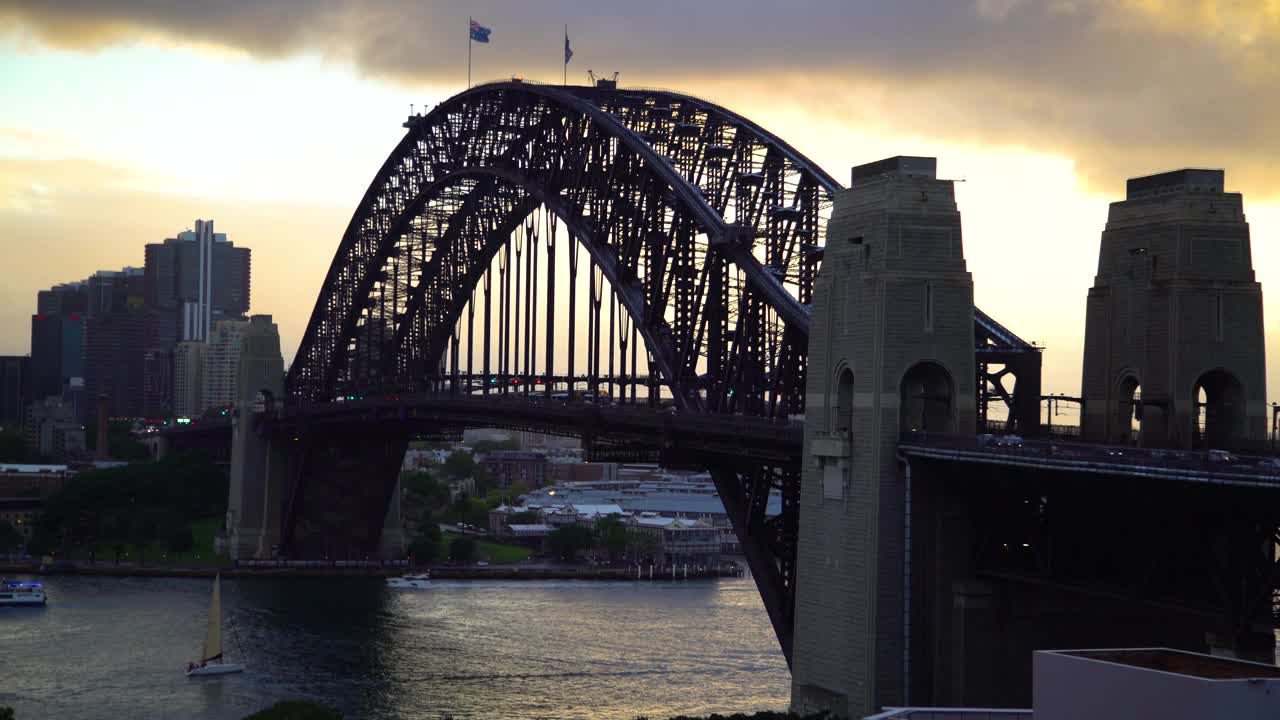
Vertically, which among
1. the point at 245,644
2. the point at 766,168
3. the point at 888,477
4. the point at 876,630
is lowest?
the point at 245,644

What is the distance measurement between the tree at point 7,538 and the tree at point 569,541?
39519mm

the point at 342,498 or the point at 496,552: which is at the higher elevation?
the point at 342,498

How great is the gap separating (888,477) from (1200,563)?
7.85 meters

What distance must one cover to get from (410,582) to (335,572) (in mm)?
6788

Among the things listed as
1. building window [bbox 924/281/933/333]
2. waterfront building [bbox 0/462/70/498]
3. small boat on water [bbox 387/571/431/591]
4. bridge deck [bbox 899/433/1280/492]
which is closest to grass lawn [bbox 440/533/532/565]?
small boat on water [bbox 387/571/431/591]

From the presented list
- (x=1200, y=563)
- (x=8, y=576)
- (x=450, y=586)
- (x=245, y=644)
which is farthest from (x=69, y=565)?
(x=1200, y=563)

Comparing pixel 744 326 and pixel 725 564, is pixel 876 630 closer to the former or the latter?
pixel 744 326

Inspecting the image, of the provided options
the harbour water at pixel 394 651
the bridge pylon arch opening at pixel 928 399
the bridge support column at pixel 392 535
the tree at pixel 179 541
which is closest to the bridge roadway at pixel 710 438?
the bridge pylon arch opening at pixel 928 399

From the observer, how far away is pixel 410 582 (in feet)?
375

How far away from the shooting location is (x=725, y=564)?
13500 centimetres

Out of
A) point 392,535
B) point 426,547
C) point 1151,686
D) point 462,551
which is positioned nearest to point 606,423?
point 1151,686

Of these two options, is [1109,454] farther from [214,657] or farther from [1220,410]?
[214,657]

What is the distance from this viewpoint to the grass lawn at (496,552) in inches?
5259

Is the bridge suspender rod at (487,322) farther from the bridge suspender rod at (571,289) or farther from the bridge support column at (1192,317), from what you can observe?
the bridge support column at (1192,317)
